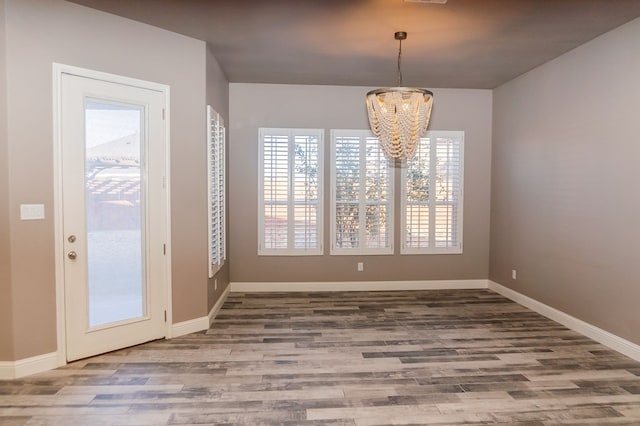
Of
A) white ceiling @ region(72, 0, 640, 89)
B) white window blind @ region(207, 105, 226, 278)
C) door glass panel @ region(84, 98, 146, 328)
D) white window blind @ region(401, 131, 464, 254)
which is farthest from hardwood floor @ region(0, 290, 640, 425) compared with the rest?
white ceiling @ region(72, 0, 640, 89)

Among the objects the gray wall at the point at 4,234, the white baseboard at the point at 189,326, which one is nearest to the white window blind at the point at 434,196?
the white baseboard at the point at 189,326

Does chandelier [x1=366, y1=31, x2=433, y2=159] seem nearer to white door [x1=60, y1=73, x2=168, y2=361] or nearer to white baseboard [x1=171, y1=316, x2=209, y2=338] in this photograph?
white door [x1=60, y1=73, x2=168, y2=361]

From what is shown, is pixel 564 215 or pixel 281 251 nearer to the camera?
pixel 564 215

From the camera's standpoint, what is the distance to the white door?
10.3 ft

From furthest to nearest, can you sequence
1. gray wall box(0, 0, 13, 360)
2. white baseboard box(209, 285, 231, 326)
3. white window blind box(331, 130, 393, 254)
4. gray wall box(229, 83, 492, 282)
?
1. white window blind box(331, 130, 393, 254)
2. gray wall box(229, 83, 492, 282)
3. white baseboard box(209, 285, 231, 326)
4. gray wall box(0, 0, 13, 360)

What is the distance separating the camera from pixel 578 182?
3986 mm

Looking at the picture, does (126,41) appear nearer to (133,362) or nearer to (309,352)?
(133,362)

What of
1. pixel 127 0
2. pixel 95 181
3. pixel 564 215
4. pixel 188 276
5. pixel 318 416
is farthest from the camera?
pixel 564 215

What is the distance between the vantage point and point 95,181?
10.7 ft

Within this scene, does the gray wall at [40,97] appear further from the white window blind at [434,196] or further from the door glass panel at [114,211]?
the white window blind at [434,196]

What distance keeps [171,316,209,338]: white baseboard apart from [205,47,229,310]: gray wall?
0.17 m

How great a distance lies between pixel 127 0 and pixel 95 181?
1.47 m

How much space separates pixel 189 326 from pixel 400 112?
292 centimetres

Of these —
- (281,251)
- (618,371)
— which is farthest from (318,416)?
(281,251)
